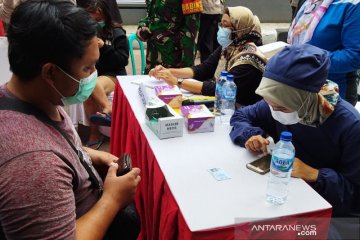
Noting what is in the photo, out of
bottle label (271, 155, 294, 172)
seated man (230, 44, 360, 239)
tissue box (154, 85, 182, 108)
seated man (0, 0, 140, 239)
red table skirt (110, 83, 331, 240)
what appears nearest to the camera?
seated man (0, 0, 140, 239)

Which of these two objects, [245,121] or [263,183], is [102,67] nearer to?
[245,121]

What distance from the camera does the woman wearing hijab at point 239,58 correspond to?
6.24ft

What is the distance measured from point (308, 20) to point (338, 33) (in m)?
0.17

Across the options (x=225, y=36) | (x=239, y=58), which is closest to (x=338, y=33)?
(x=239, y=58)

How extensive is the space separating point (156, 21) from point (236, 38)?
37.0 inches

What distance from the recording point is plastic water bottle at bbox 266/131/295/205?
1.07 m

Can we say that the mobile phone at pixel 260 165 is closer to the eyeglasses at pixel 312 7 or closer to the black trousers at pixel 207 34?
the eyeglasses at pixel 312 7

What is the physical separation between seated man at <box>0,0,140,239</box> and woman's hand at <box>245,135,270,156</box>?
569 mm

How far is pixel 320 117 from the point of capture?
1.21m

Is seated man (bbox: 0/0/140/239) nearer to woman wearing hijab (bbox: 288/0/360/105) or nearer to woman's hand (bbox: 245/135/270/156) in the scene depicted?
woman's hand (bbox: 245/135/270/156)

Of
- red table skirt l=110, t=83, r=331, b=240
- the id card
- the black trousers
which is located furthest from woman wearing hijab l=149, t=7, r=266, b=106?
the black trousers

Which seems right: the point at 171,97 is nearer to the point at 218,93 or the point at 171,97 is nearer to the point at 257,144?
the point at 218,93

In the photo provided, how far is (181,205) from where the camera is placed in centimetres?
105

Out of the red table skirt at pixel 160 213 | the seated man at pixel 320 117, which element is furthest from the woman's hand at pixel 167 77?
the seated man at pixel 320 117
